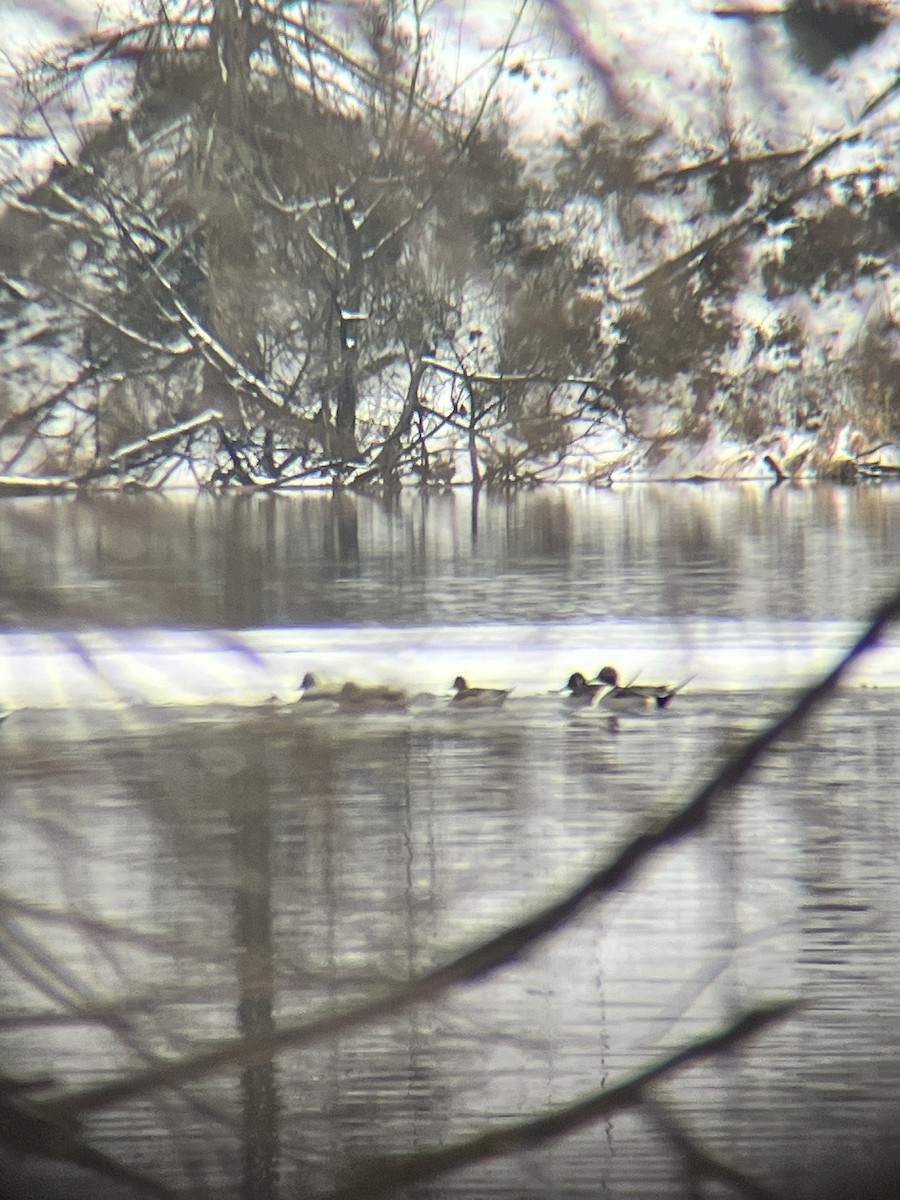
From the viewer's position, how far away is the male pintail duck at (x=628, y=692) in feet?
1.87

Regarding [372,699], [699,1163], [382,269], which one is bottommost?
[699,1163]

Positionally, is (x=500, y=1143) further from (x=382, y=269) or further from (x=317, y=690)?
(x=382, y=269)

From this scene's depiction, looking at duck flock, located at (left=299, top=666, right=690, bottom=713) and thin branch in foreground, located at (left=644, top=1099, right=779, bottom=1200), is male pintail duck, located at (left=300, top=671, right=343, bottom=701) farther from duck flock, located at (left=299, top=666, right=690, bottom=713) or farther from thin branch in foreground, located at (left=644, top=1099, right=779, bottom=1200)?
thin branch in foreground, located at (left=644, top=1099, right=779, bottom=1200)

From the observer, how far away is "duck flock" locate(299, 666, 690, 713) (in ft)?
1.84

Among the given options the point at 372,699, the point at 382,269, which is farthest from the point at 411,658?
the point at 382,269

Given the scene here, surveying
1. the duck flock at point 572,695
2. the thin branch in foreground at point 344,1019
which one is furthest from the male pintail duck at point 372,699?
the thin branch in foreground at point 344,1019

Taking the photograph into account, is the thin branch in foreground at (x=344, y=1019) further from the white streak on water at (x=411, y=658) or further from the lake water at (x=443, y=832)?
the white streak on water at (x=411, y=658)

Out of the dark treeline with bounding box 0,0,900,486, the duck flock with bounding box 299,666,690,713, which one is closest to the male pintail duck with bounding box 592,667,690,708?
the duck flock with bounding box 299,666,690,713

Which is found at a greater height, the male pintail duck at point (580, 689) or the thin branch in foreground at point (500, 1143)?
the male pintail duck at point (580, 689)

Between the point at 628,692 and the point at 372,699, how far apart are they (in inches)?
4.5

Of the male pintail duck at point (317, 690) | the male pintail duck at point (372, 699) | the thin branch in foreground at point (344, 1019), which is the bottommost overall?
the thin branch in foreground at point (344, 1019)

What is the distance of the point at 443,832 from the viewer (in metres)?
0.54

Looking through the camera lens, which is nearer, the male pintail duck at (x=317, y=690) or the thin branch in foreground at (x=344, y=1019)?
the thin branch in foreground at (x=344, y=1019)

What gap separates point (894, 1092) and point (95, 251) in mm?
425
